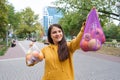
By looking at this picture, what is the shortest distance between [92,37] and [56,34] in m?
0.47

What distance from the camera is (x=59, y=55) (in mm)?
3295

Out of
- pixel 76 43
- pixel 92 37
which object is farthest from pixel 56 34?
pixel 92 37

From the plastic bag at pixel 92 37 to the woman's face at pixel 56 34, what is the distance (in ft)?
1.03

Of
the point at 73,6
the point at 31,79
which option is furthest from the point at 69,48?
the point at 73,6

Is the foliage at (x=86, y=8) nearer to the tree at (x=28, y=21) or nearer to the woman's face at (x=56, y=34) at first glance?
the woman's face at (x=56, y=34)

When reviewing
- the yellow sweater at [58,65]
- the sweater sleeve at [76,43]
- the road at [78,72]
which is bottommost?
the road at [78,72]

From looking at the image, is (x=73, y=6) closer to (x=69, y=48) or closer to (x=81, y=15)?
(x=81, y=15)

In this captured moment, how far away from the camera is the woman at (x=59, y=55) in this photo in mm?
3305

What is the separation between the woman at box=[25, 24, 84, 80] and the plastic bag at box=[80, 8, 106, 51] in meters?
0.13

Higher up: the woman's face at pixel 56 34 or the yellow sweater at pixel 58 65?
the woman's face at pixel 56 34

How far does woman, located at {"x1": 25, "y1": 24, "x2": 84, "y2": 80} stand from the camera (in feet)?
10.8

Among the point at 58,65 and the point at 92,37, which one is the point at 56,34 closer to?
the point at 58,65

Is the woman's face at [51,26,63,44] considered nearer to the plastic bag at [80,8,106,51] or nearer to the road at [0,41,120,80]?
the plastic bag at [80,8,106,51]

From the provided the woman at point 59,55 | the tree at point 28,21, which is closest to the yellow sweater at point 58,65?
the woman at point 59,55
